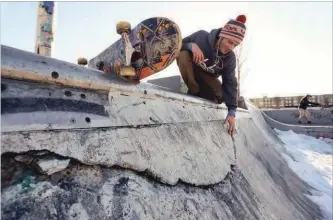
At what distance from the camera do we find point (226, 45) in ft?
8.46

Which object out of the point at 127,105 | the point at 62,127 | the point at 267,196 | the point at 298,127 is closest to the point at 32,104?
the point at 62,127

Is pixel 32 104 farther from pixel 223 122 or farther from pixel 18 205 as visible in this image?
pixel 223 122

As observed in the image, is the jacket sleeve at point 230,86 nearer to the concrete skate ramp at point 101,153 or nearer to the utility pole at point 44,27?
the concrete skate ramp at point 101,153

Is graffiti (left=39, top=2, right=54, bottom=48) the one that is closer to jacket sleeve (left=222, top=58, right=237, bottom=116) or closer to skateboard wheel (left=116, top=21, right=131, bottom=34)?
skateboard wheel (left=116, top=21, right=131, bottom=34)

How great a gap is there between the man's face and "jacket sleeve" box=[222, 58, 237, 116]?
0.18 m

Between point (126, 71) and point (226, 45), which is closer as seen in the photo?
point (126, 71)

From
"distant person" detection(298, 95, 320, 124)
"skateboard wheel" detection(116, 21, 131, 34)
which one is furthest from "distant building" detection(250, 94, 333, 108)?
"skateboard wheel" detection(116, 21, 131, 34)

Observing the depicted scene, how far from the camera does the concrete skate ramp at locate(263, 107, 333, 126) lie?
1155cm

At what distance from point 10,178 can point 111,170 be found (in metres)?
0.34

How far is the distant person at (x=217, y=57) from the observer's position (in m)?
2.50

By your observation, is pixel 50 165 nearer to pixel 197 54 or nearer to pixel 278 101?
pixel 197 54

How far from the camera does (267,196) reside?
6.51ft

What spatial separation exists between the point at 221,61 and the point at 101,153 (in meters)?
2.17

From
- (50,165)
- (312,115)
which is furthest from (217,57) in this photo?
(312,115)
